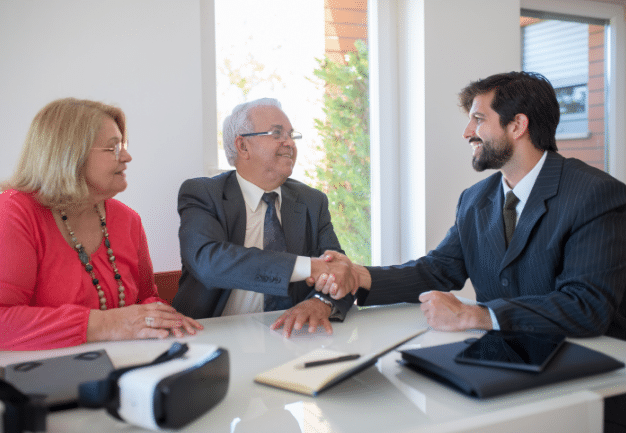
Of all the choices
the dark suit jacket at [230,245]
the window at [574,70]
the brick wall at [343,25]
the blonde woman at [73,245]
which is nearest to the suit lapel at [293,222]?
the dark suit jacket at [230,245]

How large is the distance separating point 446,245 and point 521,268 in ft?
1.24

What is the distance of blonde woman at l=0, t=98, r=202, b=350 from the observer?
4.25 feet

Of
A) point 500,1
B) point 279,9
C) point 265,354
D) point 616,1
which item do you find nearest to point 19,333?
point 265,354

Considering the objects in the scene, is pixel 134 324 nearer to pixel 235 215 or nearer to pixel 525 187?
pixel 235 215

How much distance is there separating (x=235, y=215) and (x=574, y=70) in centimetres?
314

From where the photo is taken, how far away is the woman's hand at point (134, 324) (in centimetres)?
131

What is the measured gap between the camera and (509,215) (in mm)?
1772

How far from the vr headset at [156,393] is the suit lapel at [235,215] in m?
1.12

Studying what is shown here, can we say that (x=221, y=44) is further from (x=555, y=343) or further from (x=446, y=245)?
(x=555, y=343)

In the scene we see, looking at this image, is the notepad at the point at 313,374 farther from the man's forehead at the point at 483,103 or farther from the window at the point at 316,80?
the window at the point at 316,80

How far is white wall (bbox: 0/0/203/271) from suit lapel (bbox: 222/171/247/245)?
609 millimetres

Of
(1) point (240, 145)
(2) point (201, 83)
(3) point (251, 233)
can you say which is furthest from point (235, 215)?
(2) point (201, 83)

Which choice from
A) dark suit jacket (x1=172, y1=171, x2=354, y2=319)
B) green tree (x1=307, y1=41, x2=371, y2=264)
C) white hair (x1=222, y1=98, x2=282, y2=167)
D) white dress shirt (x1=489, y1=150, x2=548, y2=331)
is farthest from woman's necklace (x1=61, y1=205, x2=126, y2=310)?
green tree (x1=307, y1=41, x2=371, y2=264)

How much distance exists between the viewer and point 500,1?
3.31m
